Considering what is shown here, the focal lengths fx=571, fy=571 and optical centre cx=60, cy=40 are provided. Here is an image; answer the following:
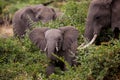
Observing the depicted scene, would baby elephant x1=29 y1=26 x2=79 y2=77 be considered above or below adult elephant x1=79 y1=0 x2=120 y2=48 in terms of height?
below

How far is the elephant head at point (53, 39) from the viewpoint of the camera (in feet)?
33.2

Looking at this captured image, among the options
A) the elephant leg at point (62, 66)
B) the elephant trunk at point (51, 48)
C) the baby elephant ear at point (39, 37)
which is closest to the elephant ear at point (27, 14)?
the baby elephant ear at point (39, 37)

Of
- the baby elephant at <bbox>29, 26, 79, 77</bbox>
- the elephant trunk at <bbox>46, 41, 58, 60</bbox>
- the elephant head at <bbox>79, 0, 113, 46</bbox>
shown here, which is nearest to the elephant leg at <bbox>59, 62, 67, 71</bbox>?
the baby elephant at <bbox>29, 26, 79, 77</bbox>

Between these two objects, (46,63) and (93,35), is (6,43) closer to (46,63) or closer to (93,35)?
(46,63)

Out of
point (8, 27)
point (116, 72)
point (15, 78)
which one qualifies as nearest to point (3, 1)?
point (8, 27)

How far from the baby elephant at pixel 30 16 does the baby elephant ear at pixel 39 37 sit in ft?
10.7

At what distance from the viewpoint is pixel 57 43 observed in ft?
33.5

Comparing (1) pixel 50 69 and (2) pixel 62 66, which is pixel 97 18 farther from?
(1) pixel 50 69

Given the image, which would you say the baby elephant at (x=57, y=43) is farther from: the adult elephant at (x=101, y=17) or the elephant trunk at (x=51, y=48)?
the adult elephant at (x=101, y=17)

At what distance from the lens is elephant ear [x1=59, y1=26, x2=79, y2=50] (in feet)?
34.6

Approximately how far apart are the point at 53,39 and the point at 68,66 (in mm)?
1125

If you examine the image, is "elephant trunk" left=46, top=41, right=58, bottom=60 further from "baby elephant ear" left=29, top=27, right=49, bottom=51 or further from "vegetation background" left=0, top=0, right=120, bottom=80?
"baby elephant ear" left=29, top=27, right=49, bottom=51

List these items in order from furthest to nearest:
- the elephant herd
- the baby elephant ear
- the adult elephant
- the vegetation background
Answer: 1. the adult elephant
2. the baby elephant ear
3. the elephant herd
4. the vegetation background

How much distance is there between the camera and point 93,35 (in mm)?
10945
